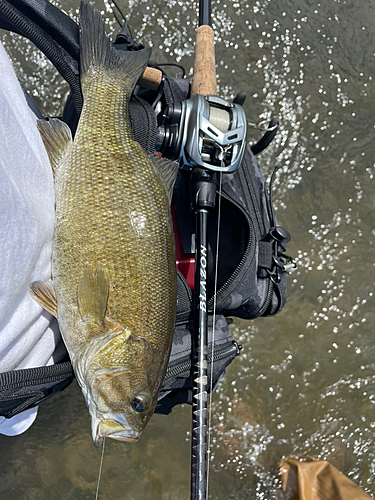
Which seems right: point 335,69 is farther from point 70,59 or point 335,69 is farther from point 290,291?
point 70,59

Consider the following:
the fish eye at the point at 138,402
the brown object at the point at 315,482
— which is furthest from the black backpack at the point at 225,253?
the brown object at the point at 315,482

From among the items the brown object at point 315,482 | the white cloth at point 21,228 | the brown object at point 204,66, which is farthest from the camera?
the brown object at point 315,482

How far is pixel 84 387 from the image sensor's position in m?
1.20

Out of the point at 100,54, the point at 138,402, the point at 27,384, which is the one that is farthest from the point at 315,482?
the point at 100,54

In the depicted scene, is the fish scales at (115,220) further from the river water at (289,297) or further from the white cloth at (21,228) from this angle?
the river water at (289,297)

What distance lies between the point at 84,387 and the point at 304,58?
2.46 m

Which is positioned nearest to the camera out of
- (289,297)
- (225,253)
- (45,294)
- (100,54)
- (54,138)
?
(45,294)

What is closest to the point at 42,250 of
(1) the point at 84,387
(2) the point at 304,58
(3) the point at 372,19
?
(1) the point at 84,387

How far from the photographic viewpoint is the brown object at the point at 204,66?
162 centimetres

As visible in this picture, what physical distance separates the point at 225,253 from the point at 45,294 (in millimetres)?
828

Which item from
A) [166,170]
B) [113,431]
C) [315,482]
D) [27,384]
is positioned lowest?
[315,482]

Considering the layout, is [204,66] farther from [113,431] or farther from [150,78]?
[113,431]

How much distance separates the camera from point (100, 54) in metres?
1.34

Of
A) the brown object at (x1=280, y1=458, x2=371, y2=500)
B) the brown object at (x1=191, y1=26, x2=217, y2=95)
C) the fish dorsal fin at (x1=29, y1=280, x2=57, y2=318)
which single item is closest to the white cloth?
the fish dorsal fin at (x1=29, y1=280, x2=57, y2=318)
